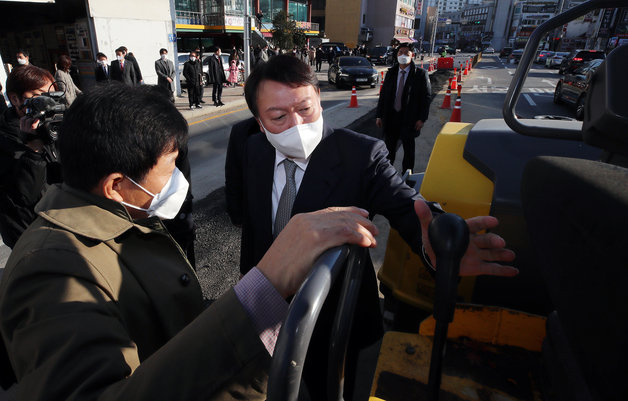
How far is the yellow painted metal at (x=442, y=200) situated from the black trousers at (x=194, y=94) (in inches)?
424

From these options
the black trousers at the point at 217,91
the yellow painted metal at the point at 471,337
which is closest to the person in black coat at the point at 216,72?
the black trousers at the point at 217,91

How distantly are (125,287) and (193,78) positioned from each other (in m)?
11.4

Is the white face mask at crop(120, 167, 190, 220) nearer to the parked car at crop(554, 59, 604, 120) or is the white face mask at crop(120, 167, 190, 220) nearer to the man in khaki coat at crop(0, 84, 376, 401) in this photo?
the man in khaki coat at crop(0, 84, 376, 401)

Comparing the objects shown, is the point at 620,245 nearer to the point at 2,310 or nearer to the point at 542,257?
the point at 542,257

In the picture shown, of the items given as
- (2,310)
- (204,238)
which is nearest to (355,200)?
(2,310)

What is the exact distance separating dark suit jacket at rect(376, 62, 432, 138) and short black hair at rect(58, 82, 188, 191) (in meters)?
4.38

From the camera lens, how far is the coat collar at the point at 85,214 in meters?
0.92

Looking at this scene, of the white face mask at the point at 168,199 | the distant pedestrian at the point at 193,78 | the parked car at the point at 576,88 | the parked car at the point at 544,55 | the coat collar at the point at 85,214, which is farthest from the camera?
the parked car at the point at 544,55

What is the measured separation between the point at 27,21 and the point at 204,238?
1714 cm

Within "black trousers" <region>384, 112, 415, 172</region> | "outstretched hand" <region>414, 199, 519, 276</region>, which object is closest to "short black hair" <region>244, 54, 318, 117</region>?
"outstretched hand" <region>414, 199, 519, 276</region>

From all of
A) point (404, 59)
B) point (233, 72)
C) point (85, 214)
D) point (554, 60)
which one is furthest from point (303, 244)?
point (554, 60)

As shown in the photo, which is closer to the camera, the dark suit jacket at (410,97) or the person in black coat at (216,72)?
the dark suit jacket at (410,97)

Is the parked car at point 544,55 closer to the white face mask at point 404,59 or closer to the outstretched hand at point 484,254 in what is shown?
the white face mask at point 404,59

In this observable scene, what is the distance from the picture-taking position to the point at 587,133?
935 mm
